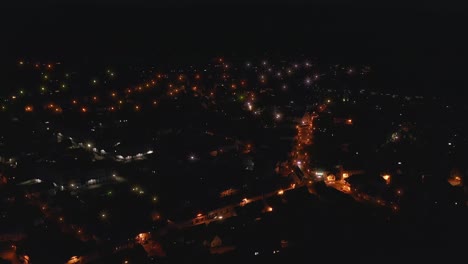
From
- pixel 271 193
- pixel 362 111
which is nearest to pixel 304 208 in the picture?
pixel 271 193

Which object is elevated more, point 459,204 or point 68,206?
point 68,206

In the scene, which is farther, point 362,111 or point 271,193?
point 362,111

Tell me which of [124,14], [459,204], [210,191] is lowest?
[459,204]

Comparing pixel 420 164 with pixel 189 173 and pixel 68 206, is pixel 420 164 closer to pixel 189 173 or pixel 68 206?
pixel 189 173

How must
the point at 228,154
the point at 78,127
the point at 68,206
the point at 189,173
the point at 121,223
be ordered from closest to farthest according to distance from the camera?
the point at 121,223, the point at 68,206, the point at 189,173, the point at 228,154, the point at 78,127

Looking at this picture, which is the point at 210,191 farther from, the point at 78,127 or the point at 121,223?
the point at 78,127

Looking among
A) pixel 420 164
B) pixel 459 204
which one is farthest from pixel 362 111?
pixel 459 204

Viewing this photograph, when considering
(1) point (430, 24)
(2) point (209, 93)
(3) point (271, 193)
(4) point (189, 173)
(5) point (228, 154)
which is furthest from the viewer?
(1) point (430, 24)
